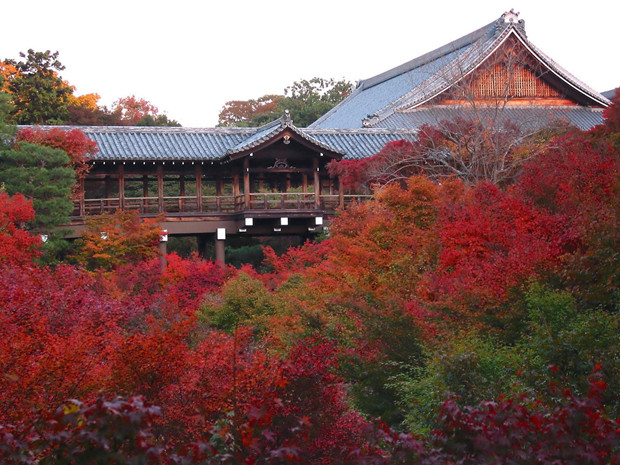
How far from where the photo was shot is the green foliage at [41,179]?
21.8m

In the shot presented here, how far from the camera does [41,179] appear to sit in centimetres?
2198

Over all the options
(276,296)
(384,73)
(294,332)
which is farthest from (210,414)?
(384,73)

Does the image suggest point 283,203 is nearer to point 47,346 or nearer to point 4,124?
point 4,124

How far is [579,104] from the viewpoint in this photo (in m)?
35.0

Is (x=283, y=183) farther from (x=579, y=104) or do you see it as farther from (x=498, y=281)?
(x=498, y=281)

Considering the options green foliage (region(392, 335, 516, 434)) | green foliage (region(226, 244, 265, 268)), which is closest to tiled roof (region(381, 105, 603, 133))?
green foliage (region(226, 244, 265, 268))

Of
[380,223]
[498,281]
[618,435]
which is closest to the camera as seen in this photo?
[618,435]

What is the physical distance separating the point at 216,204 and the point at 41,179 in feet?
23.4

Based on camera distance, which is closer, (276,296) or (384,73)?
(276,296)

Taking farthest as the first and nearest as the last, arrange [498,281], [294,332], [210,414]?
[294,332] < [498,281] < [210,414]

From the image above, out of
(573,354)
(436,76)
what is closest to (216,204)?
(436,76)

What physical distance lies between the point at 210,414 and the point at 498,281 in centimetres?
563

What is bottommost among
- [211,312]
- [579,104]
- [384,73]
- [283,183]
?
[211,312]

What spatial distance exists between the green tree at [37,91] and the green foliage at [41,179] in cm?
1292
